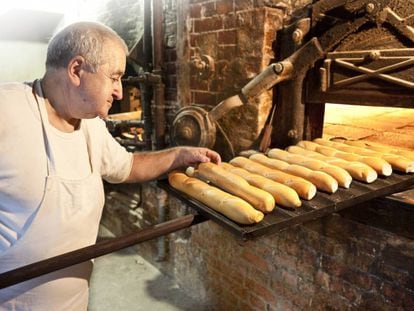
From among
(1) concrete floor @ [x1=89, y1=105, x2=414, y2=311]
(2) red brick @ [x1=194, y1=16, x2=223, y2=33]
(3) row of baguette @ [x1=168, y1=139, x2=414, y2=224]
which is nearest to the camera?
(3) row of baguette @ [x1=168, y1=139, x2=414, y2=224]

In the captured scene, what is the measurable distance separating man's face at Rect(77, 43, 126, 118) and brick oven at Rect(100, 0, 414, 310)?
67cm

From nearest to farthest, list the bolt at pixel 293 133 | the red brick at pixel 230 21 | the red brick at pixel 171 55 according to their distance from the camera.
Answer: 1. the bolt at pixel 293 133
2. the red brick at pixel 230 21
3. the red brick at pixel 171 55

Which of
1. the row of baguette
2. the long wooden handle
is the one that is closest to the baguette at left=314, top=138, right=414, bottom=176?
the row of baguette

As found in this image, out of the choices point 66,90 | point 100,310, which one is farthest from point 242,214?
point 100,310

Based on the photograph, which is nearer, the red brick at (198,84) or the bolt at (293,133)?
the bolt at (293,133)

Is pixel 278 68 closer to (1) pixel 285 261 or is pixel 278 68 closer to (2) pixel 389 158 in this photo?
(2) pixel 389 158

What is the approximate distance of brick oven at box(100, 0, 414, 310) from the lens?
164 centimetres

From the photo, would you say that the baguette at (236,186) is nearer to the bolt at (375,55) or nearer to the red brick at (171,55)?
the bolt at (375,55)

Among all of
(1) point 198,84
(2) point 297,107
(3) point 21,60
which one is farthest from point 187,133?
(3) point 21,60

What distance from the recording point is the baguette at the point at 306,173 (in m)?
1.31

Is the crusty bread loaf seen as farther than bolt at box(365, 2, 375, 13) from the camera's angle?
No

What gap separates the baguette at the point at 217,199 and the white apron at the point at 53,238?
0.35 metres

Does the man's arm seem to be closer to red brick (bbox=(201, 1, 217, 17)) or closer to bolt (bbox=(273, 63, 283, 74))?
bolt (bbox=(273, 63, 283, 74))

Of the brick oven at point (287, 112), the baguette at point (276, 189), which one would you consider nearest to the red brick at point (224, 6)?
the brick oven at point (287, 112)
